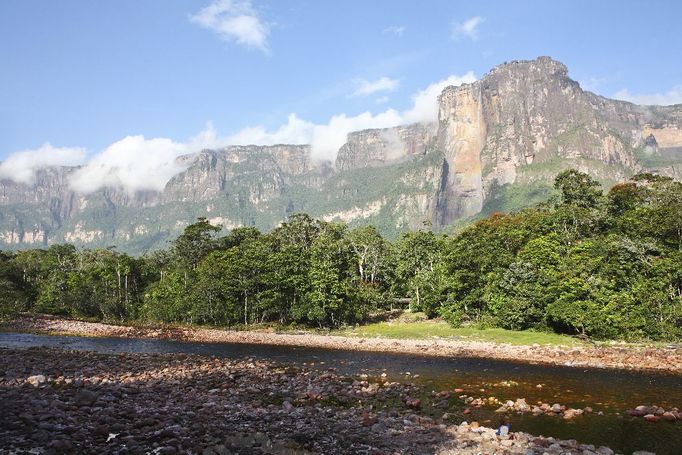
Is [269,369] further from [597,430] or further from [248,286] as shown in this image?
[248,286]

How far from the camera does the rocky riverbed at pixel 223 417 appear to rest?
12.2 metres

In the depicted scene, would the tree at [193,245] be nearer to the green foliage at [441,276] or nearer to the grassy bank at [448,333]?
the green foliage at [441,276]

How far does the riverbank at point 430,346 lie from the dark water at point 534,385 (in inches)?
101

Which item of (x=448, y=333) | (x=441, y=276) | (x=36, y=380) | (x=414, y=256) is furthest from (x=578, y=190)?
(x=36, y=380)

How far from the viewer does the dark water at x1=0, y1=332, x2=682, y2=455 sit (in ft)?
53.4

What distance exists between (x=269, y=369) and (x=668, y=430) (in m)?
20.5

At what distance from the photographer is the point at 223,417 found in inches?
628

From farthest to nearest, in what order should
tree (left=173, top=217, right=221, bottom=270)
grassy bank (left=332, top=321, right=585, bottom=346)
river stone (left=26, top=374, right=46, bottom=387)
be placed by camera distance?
tree (left=173, top=217, right=221, bottom=270)
grassy bank (left=332, top=321, right=585, bottom=346)
river stone (left=26, top=374, right=46, bottom=387)

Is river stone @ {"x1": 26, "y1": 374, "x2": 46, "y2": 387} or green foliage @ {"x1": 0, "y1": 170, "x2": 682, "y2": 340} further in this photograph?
green foliage @ {"x1": 0, "y1": 170, "x2": 682, "y2": 340}

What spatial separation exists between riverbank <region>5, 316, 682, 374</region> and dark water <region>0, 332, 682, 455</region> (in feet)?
8.42

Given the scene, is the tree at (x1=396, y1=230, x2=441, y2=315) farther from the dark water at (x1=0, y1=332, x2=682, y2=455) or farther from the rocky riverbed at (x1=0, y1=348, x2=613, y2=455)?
the rocky riverbed at (x1=0, y1=348, x2=613, y2=455)

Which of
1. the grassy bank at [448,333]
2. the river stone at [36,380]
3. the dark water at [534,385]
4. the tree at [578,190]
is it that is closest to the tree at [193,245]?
the grassy bank at [448,333]

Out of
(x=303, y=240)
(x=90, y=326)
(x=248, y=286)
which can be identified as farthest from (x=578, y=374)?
(x=303, y=240)

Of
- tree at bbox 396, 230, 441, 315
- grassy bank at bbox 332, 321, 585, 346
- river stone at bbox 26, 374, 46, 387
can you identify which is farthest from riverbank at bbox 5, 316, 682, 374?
tree at bbox 396, 230, 441, 315
